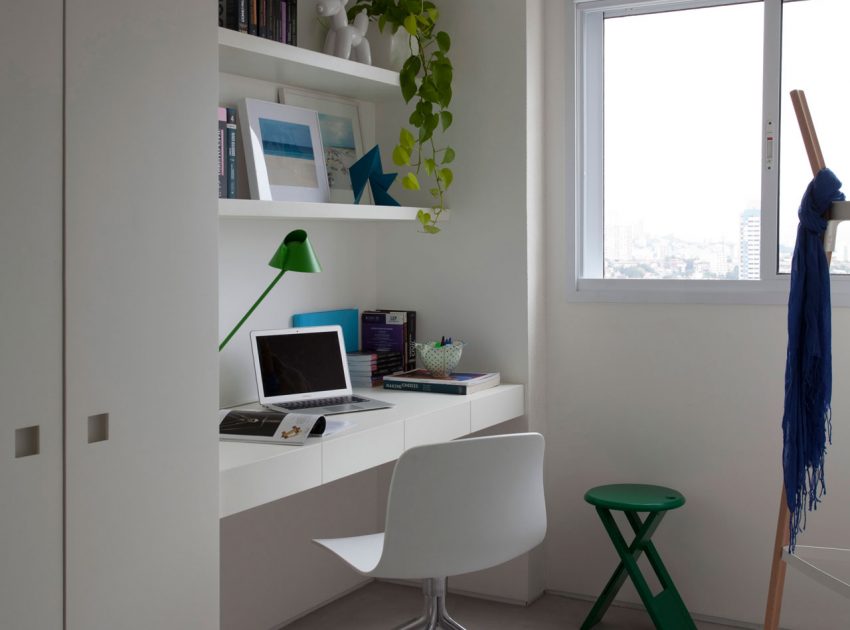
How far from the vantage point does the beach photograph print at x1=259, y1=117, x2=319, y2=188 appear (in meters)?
2.95

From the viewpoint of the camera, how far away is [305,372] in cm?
302

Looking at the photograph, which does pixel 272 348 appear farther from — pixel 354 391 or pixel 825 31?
pixel 825 31

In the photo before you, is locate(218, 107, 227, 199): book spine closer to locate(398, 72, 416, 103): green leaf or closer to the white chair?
locate(398, 72, 416, 103): green leaf

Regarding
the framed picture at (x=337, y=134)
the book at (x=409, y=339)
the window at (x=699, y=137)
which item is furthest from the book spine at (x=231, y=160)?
the window at (x=699, y=137)

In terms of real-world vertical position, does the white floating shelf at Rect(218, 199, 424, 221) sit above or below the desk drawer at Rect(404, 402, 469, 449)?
above

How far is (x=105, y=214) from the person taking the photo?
1.86 m

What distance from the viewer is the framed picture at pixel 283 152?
2855 millimetres

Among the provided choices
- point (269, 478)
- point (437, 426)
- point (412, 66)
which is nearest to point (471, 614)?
point (437, 426)

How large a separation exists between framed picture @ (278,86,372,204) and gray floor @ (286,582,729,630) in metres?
1.41

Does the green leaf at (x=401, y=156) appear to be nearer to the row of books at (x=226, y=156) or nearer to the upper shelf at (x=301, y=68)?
the upper shelf at (x=301, y=68)

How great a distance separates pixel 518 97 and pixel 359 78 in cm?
57

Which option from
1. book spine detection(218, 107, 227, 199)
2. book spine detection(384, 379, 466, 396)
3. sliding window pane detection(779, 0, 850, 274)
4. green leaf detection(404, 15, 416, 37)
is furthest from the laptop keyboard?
sliding window pane detection(779, 0, 850, 274)

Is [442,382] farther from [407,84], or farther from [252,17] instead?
[252,17]

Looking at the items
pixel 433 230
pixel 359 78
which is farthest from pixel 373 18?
pixel 433 230
